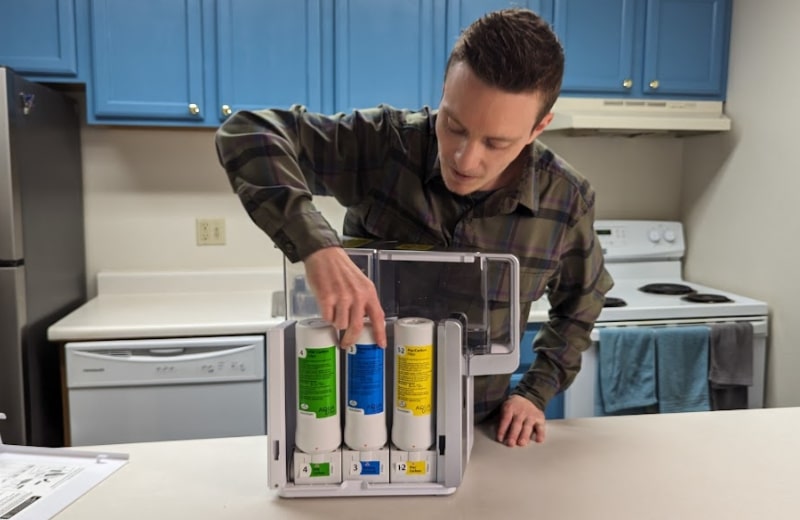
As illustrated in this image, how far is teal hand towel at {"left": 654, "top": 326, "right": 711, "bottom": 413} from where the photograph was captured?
7.30 feet

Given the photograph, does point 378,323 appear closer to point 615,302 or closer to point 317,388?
point 317,388

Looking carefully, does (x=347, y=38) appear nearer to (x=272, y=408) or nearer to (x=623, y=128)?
(x=623, y=128)

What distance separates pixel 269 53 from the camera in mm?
2295

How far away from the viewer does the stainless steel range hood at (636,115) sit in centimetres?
246

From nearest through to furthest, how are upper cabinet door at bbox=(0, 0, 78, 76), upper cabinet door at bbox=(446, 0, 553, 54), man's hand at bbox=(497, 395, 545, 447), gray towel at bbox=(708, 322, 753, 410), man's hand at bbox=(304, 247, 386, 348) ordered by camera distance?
man's hand at bbox=(304, 247, 386, 348)
man's hand at bbox=(497, 395, 545, 447)
upper cabinet door at bbox=(0, 0, 78, 76)
gray towel at bbox=(708, 322, 753, 410)
upper cabinet door at bbox=(446, 0, 553, 54)

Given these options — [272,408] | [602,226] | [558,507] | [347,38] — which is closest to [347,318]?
[272,408]

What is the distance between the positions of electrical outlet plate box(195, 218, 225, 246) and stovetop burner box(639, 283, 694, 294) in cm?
184

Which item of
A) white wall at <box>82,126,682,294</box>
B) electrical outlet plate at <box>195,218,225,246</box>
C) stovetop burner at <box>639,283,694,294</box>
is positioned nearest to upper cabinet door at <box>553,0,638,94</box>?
stovetop burner at <box>639,283,694,294</box>

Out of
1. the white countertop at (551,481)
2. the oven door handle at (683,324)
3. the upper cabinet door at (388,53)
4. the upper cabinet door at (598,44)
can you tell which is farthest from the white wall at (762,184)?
the white countertop at (551,481)

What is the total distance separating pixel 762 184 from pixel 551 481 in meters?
2.06

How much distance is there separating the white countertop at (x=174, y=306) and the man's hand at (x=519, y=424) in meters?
1.12

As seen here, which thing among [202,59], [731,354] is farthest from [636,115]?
[202,59]

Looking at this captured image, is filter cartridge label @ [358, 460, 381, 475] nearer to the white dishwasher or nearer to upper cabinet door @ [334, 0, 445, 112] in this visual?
the white dishwasher

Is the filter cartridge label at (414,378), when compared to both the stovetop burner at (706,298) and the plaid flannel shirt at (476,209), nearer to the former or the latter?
the plaid flannel shirt at (476,209)
